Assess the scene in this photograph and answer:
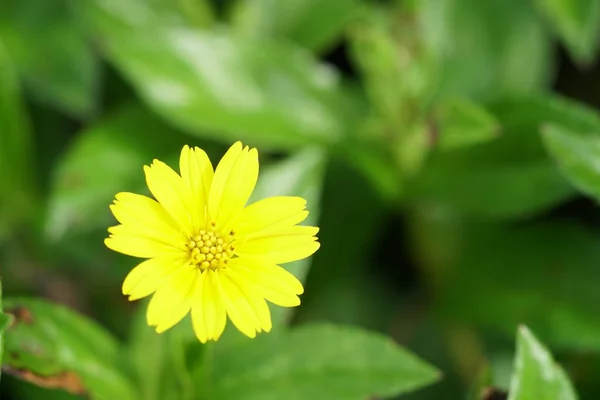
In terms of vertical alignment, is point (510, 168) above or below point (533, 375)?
above

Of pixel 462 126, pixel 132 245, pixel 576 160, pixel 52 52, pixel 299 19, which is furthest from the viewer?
pixel 299 19

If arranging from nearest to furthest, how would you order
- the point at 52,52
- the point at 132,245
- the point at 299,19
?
the point at 132,245, the point at 52,52, the point at 299,19

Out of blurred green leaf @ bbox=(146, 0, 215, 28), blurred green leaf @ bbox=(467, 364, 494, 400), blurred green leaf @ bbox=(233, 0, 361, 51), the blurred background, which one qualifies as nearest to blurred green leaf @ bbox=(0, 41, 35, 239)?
the blurred background

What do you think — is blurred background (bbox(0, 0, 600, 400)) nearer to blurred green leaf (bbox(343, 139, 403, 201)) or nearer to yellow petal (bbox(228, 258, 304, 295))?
blurred green leaf (bbox(343, 139, 403, 201))

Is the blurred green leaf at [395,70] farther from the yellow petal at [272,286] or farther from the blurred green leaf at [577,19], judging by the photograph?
the yellow petal at [272,286]

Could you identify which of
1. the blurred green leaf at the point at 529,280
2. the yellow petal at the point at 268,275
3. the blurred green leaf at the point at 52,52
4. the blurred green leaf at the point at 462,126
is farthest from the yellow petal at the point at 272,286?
the blurred green leaf at the point at 52,52

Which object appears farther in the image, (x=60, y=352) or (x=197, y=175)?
(x=60, y=352)

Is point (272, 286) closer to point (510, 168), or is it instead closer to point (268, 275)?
point (268, 275)

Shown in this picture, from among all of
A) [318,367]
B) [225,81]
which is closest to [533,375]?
[318,367]

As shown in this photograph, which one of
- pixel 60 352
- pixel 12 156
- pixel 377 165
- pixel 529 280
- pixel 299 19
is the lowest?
pixel 529 280
